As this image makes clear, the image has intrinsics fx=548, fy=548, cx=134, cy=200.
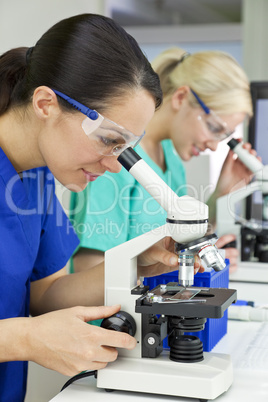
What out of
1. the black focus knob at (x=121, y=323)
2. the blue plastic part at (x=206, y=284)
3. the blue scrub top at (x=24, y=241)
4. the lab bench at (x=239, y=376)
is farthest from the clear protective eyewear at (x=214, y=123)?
the black focus knob at (x=121, y=323)

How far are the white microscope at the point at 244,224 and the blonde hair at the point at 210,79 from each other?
169 mm

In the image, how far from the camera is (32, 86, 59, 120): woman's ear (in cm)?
113

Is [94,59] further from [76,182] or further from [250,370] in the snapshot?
[250,370]

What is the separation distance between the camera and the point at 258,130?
2.41 m

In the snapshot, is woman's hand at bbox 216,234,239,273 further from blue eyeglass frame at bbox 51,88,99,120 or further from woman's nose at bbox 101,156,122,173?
blue eyeglass frame at bbox 51,88,99,120

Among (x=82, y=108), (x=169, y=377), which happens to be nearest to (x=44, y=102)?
(x=82, y=108)

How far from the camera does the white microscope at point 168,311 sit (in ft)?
3.24

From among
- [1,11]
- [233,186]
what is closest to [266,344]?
[233,186]

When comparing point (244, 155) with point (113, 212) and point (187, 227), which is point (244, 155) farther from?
point (187, 227)

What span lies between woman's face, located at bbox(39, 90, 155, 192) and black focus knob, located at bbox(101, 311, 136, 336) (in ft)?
1.11

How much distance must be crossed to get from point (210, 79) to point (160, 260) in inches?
45.3

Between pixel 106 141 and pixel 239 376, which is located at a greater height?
pixel 106 141

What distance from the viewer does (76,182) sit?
1248 millimetres

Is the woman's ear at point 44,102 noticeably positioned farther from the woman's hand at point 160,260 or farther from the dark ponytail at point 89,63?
the woman's hand at point 160,260
